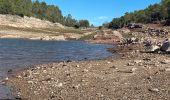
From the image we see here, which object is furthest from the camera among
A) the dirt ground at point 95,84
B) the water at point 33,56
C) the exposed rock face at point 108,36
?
the exposed rock face at point 108,36

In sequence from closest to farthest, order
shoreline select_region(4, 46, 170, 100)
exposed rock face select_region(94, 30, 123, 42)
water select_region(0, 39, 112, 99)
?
1. shoreline select_region(4, 46, 170, 100)
2. water select_region(0, 39, 112, 99)
3. exposed rock face select_region(94, 30, 123, 42)

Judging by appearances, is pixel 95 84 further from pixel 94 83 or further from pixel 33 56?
pixel 33 56

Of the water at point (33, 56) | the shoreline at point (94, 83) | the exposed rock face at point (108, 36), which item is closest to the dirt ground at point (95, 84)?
the shoreline at point (94, 83)

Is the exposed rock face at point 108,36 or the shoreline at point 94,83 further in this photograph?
the exposed rock face at point 108,36

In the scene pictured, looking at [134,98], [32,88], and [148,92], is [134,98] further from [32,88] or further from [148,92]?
[32,88]

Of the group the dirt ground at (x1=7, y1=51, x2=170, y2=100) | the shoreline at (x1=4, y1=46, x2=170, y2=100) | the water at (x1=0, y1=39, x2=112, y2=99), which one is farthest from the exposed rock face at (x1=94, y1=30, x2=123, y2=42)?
the dirt ground at (x1=7, y1=51, x2=170, y2=100)

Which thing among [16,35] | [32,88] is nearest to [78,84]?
[32,88]

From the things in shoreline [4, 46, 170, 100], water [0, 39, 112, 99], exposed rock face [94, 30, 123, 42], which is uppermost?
shoreline [4, 46, 170, 100]

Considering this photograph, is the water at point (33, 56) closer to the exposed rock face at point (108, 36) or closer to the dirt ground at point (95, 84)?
the dirt ground at point (95, 84)

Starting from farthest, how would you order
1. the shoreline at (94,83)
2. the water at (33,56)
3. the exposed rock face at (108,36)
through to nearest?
the exposed rock face at (108,36), the water at (33,56), the shoreline at (94,83)

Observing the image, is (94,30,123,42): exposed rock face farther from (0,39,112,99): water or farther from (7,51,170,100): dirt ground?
(7,51,170,100): dirt ground

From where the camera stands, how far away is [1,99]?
23.3 m

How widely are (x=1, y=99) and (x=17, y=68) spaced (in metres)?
16.3

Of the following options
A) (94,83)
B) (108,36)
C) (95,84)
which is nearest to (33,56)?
(94,83)
